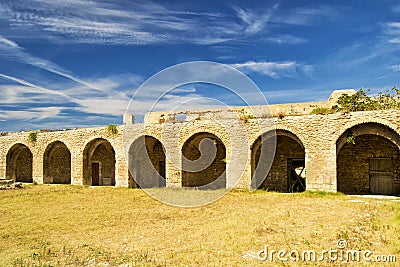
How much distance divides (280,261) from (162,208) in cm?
625

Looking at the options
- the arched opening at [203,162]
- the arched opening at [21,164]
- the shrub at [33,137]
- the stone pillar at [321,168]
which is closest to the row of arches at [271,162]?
the arched opening at [203,162]

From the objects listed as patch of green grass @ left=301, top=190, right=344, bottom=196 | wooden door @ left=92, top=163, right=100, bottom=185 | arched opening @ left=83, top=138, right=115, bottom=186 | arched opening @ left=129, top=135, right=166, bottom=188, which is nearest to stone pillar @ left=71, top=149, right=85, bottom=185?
arched opening @ left=83, top=138, right=115, bottom=186

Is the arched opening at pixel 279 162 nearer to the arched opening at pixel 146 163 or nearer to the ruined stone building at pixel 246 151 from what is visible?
the ruined stone building at pixel 246 151

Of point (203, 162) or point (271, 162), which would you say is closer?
point (271, 162)

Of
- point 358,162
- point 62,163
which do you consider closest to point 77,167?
point 62,163

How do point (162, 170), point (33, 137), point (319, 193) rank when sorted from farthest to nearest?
point (33, 137)
point (162, 170)
point (319, 193)

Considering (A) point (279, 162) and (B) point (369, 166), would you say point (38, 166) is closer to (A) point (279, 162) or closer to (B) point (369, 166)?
(A) point (279, 162)

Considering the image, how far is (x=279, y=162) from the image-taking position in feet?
51.9

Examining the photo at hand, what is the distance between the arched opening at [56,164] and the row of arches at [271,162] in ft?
0.21

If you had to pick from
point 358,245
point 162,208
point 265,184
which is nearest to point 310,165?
→ point 265,184

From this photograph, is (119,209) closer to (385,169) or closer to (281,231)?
(281,231)

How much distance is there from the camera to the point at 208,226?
7996 millimetres

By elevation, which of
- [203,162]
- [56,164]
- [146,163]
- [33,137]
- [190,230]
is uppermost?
[33,137]

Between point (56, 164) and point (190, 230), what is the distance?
17.2 meters
